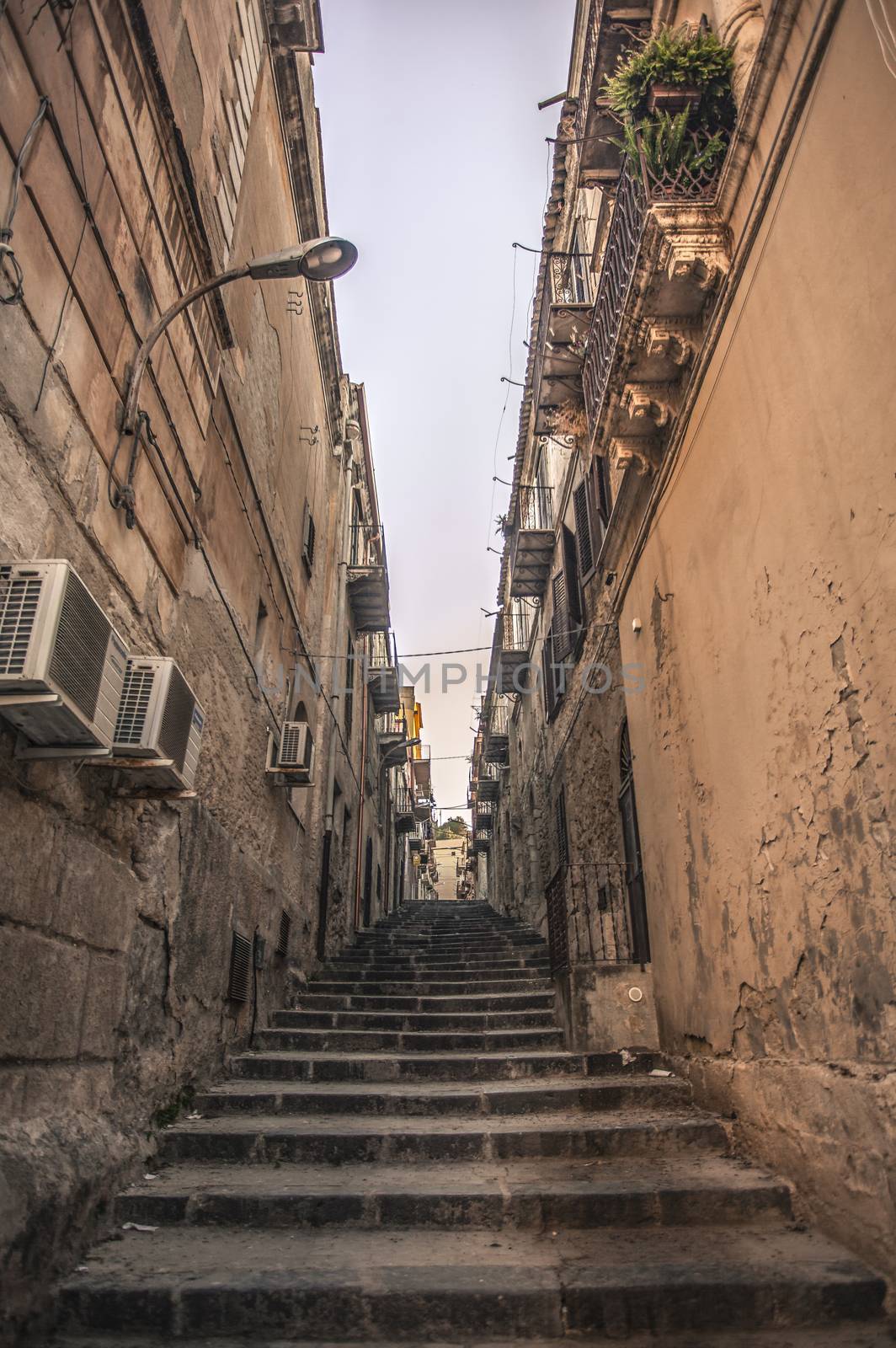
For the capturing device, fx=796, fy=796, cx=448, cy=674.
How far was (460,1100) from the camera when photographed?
541 centimetres

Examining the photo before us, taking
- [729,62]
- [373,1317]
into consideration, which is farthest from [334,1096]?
[729,62]

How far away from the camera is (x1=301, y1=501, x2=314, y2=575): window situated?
10695mm

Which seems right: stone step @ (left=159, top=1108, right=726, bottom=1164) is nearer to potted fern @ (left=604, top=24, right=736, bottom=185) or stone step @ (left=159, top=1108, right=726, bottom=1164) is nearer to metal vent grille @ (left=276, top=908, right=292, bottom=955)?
metal vent grille @ (left=276, top=908, right=292, bottom=955)

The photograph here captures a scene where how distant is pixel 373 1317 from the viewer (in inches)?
120

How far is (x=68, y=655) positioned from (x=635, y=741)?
5130mm

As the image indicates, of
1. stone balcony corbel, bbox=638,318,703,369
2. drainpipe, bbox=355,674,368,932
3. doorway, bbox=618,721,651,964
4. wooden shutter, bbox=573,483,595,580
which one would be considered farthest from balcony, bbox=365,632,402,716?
stone balcony corbel, bbox=638,318,703,369

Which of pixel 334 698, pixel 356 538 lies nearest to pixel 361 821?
pixel 334 698

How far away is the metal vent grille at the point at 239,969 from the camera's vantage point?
6.30 meters

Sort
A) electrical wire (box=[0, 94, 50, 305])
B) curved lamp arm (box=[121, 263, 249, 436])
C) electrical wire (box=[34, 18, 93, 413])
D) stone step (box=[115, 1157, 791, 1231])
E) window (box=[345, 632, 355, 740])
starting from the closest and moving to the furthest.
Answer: electrical wire (box=[0, 94, 50, 305]) < electrical wire (box=[34, 18, 93, 413]) < stone step (box=[115, 1157, 791, 1231]) < curved lamp arm (box=[121, 263, 249, 436]) < window (box=[345, 632, 355, 740])

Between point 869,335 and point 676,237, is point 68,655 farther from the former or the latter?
point 676,237

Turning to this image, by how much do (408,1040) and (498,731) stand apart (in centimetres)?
1822

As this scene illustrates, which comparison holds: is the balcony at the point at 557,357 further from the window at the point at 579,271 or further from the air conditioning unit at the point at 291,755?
the air conditioning unit at the point at 291,755

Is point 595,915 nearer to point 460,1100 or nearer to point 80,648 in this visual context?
point 460,1100

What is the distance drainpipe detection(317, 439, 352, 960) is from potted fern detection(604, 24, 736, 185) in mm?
8031
